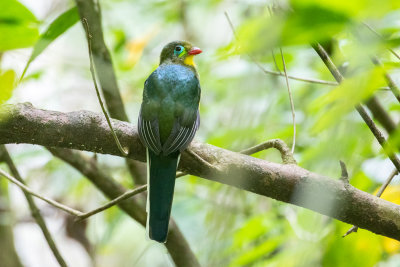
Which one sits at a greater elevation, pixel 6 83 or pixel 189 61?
pixel 6 83

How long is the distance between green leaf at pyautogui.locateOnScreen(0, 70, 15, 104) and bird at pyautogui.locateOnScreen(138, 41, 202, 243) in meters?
1.45

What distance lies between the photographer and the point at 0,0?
4.19 feet

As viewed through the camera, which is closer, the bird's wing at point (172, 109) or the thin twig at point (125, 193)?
the thin twig at point (125, 193)

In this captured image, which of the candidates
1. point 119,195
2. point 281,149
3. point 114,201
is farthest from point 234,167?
point 119,195

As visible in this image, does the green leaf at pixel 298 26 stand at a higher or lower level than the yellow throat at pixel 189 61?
higher

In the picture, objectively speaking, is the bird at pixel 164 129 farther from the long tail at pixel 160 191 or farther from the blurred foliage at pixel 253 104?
the blurred foliage at pixel 253 104

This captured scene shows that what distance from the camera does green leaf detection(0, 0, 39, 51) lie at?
144 cm

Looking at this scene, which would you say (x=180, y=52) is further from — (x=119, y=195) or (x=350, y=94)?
(x=350, y=94)

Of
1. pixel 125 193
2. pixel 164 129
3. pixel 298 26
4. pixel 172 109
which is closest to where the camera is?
pixel 298 26

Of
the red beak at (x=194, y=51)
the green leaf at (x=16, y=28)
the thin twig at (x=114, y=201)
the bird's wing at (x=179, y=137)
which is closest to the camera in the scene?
the green leaf at (x=16, y=28)

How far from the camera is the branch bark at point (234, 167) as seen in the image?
1.98 metres

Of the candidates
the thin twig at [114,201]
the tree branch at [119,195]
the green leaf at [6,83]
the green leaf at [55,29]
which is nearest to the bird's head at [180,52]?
A: the tree branch at [119,195]

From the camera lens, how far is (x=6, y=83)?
2.64 ft

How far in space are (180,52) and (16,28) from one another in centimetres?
219
